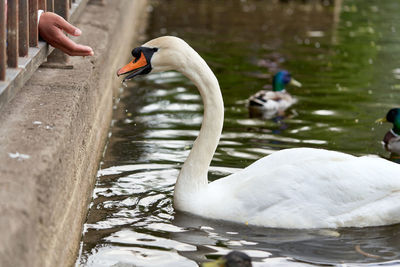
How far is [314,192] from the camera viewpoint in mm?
5512

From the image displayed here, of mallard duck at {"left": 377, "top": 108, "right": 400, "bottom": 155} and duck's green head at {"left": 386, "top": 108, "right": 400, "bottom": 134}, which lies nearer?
mallard duck at {"left": 377, "top": 108, "right": 400, "bottom": 155}

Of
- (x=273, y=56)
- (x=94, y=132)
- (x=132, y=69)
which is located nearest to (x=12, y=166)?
(x=132, y=69)

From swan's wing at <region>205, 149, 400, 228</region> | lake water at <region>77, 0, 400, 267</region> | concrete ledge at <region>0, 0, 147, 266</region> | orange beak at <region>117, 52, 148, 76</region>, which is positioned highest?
orange beak at <region>117, 52, 148, 76</region>

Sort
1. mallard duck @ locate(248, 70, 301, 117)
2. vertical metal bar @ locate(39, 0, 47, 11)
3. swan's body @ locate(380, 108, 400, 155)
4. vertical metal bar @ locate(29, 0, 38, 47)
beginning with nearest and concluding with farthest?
vertical metal bar @ locate(29, 0, 38, 47) < vertical metal bar @ locate(39, 0, 47, 11) < swan's body @ locate(380, 108, 400, 155) < mallard duck @ locate(248, 70, 301, 117)

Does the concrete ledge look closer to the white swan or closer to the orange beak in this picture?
the orange beak

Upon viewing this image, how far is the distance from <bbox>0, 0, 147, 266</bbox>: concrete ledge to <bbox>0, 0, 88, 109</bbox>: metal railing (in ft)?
0.68

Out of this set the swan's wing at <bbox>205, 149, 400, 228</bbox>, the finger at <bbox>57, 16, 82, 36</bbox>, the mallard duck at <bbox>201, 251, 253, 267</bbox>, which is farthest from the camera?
the finger at <bbox>57, 16, 82, 36</bbox>

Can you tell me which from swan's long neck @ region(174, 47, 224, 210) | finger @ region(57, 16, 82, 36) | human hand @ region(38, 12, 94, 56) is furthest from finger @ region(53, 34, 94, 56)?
swan's long neck @ region(174, 47, 224, 210)

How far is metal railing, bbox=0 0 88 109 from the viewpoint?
15.9 feet

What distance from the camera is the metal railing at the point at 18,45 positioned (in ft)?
15.9

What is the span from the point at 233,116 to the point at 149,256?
15.0 feet

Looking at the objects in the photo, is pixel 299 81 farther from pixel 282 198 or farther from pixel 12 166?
pixel 12 166

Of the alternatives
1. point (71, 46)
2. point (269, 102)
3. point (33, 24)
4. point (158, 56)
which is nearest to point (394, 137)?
point (269, 102)

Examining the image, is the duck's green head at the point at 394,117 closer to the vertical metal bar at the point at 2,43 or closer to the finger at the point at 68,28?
the finger at the point at 68,28
